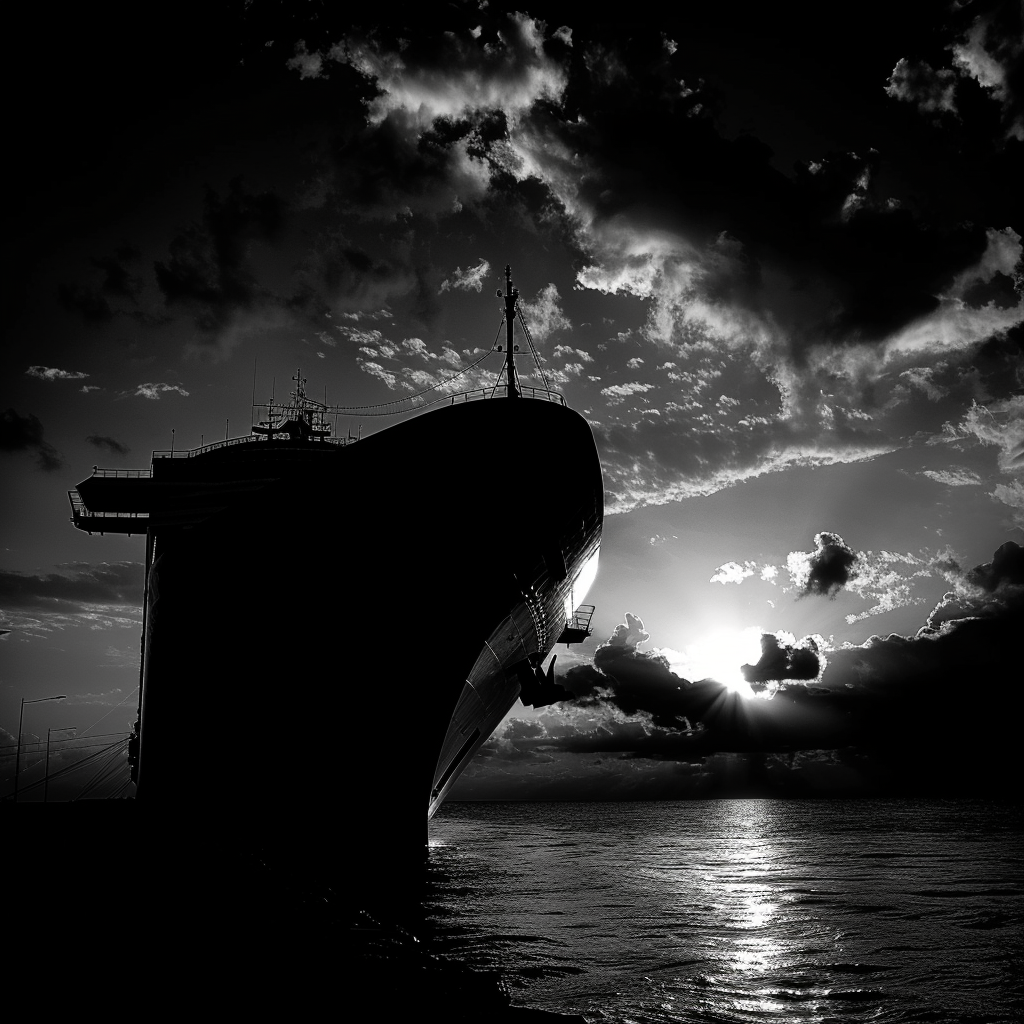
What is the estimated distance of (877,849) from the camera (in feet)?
154

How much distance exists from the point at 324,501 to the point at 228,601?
344 cm

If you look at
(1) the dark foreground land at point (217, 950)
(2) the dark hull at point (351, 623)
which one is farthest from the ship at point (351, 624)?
(1) the dark foreground land at point (217, 950)

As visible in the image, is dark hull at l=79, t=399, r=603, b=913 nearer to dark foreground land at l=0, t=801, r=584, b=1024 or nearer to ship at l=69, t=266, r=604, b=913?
ship at l=69, t=266, r=604, b=913

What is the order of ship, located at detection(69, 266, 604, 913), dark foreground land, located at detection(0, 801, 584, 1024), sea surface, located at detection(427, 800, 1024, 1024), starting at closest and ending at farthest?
dark foreground land, located at detection(0, 801, 584, 1024) < sea surface, located at detection(427, 800, 1024, 1024) < ship, located at detection(69, 266, 604, 913)

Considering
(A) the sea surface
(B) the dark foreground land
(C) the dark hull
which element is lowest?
(A) the sea surface

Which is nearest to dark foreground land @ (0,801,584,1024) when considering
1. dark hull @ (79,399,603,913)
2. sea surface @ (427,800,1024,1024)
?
dark hull @ (79,399,603,913)

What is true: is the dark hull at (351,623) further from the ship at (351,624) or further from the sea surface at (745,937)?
the sea surface at (745,937)

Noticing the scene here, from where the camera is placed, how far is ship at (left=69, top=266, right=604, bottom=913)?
59.4ft

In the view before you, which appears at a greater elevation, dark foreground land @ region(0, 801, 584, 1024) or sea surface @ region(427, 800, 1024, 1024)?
dark foreground land @ region(0, 801, 584, 1024)

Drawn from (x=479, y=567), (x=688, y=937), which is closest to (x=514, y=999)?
(x=688, y=937)

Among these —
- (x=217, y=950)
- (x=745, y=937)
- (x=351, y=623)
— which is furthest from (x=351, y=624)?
(x=745, y=937)

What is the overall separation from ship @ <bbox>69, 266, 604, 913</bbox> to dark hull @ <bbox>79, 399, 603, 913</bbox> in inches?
1.5

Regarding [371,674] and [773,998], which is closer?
[773,998]

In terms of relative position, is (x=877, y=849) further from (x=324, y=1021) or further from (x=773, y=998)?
(x=324, y=1021)
